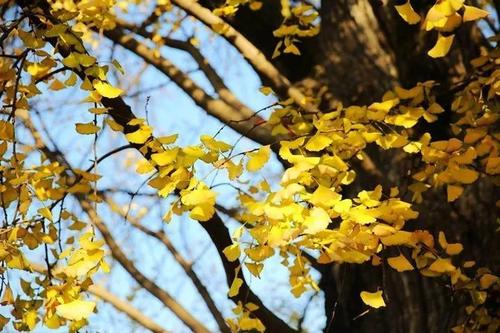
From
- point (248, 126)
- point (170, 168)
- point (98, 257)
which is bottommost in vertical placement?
point (98, 257)

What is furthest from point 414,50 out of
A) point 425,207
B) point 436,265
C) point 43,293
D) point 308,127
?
point 43,293

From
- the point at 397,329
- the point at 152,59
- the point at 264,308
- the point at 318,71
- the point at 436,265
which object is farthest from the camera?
the point at 318,71

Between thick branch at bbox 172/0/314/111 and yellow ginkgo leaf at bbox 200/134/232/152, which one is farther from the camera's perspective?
thick branch at bbox 172/0/314/111

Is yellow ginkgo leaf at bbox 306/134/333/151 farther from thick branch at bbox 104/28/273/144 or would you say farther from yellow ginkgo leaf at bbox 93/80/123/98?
thick branch at bbox 104/28/273/144

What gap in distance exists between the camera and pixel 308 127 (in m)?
2.42

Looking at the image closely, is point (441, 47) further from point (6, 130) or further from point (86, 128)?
point (6, 130)

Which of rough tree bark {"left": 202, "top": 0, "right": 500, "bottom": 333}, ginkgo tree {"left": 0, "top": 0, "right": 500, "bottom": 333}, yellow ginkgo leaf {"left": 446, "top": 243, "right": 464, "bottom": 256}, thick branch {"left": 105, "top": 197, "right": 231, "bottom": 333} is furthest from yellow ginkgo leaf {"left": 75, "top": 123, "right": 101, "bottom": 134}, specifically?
rough tree bark {"left": 202, "top": 0, "right": 500, "bottom": 333}

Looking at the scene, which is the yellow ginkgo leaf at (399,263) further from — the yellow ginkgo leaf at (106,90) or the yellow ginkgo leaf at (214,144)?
the yellow ginkgo leaf at (106,90)

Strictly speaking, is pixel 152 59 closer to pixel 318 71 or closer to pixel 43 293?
pixel 318 71

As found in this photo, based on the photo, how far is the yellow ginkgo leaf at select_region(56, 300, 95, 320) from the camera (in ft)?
4.99

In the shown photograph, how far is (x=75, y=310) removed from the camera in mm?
1535

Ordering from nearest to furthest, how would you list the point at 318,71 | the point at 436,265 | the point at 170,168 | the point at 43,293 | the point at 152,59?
the point at 170,168, the point at 436,265, the point at 43,293, the point at 152,59, the point at 318,71

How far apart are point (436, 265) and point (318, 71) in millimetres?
1865

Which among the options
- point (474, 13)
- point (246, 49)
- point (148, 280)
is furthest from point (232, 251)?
point (246, 49)
